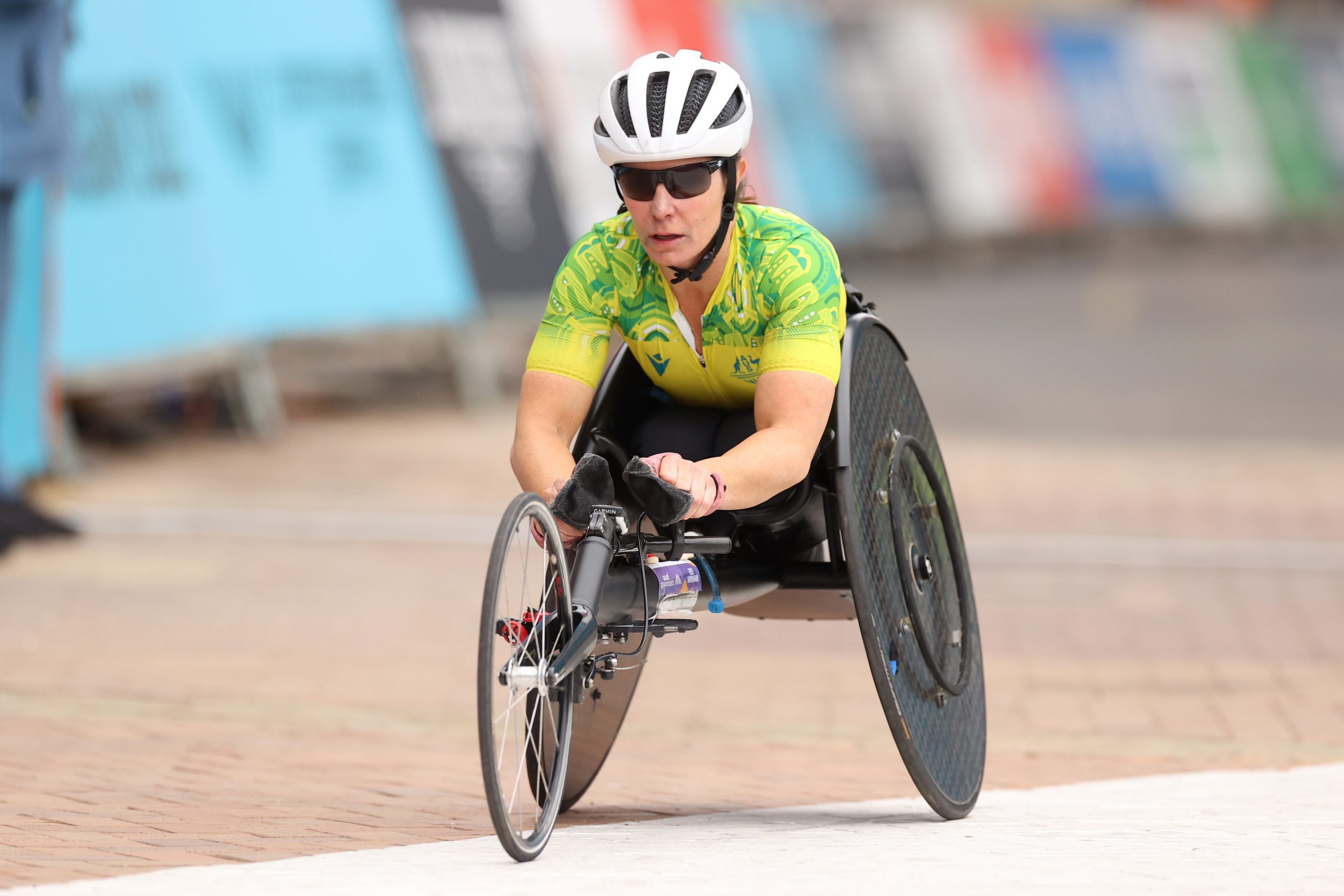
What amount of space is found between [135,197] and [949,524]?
740cm

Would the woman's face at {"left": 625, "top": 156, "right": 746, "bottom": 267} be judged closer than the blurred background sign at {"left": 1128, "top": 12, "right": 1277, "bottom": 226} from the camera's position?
Yes

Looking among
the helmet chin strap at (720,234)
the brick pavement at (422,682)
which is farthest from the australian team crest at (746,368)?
the brick pavement at (422,682)

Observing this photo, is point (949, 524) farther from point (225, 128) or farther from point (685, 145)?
point (225, 128)

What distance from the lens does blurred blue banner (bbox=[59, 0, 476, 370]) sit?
11125 mm

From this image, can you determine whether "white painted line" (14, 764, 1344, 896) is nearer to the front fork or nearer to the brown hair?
the front fork

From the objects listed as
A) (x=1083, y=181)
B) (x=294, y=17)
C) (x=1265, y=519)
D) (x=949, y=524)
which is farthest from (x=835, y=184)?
(x=949, y=524)

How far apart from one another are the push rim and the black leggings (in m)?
0.40

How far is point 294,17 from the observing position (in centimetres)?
1335

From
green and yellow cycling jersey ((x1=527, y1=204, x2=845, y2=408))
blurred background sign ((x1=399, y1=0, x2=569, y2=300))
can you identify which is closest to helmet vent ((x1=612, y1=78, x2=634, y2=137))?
green and yellow cycling jersey ((x1=527, y1=204, x2=845, y2=408))

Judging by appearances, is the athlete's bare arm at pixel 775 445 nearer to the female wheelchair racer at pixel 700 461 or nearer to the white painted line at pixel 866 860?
the female wheelchair racer at pixel 700 461

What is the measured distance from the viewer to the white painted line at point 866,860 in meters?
3.59

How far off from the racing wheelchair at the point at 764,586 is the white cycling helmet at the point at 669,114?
0.60 meters

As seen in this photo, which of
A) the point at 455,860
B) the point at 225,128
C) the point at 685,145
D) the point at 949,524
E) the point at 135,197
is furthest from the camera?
the point at 225,128

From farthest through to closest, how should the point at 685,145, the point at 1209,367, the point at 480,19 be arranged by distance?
1. the point at 1209,367
2. the point at 480,19
3. the point at 685,145
